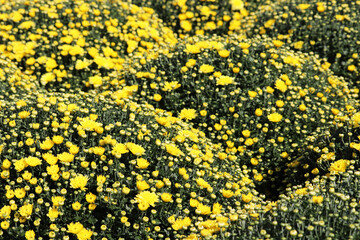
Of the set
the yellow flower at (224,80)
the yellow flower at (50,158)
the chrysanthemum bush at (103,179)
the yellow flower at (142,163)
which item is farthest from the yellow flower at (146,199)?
the yellow flower at (224,80)

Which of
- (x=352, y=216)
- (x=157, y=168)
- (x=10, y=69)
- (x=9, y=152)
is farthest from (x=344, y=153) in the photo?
(x=10, y=69)

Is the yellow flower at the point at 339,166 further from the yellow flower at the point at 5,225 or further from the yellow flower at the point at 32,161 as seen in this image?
the yellow flower at the point at 5,225

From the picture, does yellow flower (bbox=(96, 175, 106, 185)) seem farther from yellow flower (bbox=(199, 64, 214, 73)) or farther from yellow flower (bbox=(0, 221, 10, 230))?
yellow flower (bbox=(199, 64, 214, 73))

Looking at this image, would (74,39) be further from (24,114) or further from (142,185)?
(142,185)

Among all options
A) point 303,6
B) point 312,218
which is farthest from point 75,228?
point 303,6

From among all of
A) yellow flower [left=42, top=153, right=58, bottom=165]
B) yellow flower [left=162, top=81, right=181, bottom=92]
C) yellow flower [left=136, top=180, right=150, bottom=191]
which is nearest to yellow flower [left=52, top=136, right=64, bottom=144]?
yellow flower [left=42, top=153, right=58, bottom=165]

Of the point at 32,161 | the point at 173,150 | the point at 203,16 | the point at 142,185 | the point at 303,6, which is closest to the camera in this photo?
the point at 142,185

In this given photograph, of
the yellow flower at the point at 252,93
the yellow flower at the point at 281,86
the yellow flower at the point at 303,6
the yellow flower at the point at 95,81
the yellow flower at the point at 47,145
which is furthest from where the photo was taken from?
the yellow flower at the point at 303,6

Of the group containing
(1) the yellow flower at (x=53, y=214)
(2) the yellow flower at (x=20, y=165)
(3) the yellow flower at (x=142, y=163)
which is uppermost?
(3) the yellow flower at (x=142, y=163)
